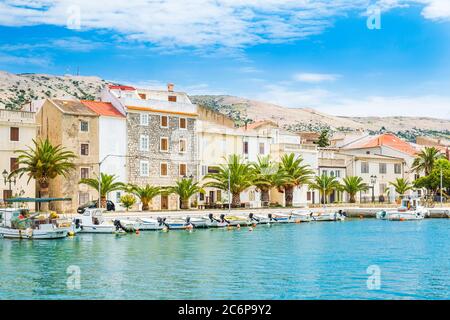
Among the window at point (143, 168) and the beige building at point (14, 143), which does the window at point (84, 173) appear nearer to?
the beige building at point (14, 143)

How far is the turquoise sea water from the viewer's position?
25609mm

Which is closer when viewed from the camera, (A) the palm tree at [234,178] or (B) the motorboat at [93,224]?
(B) the motorboat at [93,224]

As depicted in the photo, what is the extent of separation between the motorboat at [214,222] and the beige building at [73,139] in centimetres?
1037

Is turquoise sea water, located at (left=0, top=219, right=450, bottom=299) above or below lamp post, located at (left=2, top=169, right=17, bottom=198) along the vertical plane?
below

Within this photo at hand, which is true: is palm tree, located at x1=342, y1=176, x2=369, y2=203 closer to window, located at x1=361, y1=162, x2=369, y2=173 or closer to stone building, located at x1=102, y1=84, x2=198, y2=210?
window, located at x1=361, y1=162, x2=369, y2=173

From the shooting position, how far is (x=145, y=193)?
6209 centimetres

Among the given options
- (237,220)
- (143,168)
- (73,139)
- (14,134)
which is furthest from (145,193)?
(14,134)

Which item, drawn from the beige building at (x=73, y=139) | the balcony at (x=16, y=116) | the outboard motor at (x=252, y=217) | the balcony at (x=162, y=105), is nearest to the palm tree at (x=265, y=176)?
the outboard motor at (x=252, y=217)

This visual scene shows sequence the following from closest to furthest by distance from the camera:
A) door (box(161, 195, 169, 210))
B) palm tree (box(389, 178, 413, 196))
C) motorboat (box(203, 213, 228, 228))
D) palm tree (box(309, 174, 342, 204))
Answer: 1. motorboat (box(203, 213, 228, 228))
2. door (box(161, 195, 169, 210))
3. palm tree (box(309, 174, 342, 204))
4. palm tree (box(389, 178, 413, 196))

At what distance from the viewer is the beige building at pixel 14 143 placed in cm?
5641

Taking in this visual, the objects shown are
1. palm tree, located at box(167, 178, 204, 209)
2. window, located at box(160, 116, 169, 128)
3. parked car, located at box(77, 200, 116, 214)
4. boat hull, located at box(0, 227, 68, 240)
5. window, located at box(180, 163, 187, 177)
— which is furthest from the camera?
window, located at box(180, 163, 187, 177)

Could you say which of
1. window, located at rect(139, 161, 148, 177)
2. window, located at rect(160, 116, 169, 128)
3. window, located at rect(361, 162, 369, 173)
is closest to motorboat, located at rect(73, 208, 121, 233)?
window, located at rect(139, 161, 148, 177)

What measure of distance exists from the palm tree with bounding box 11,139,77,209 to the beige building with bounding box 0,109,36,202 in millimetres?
855

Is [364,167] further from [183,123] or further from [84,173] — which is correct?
[84,173]
